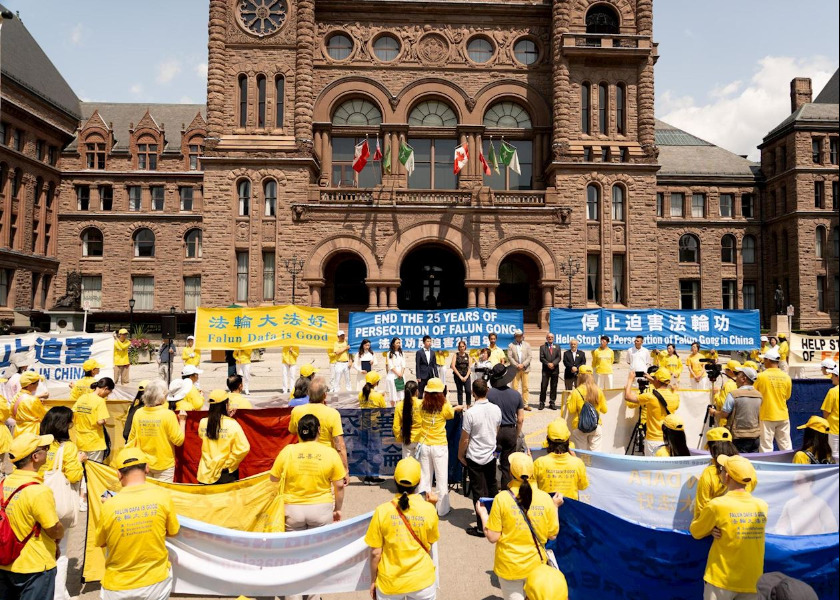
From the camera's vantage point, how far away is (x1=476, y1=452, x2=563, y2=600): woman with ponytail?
439 cm

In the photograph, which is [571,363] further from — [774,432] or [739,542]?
[739,542]

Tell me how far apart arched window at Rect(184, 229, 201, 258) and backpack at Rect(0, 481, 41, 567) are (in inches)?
1814

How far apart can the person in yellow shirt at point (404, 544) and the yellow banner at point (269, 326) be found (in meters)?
10.7

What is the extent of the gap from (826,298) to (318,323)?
45041 millimetres

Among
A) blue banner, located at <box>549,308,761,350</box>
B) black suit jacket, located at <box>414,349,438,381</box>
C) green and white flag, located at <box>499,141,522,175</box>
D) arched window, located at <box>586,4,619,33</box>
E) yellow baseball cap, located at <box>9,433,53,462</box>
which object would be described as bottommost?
black suit jacket, located at <box>414,349,438,381</box>

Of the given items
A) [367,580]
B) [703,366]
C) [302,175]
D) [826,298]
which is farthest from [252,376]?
[826,298]

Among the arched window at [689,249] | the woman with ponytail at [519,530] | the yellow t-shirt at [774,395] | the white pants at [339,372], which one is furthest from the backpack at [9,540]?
the arched window at [689,249]

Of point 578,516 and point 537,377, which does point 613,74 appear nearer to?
point 537,377

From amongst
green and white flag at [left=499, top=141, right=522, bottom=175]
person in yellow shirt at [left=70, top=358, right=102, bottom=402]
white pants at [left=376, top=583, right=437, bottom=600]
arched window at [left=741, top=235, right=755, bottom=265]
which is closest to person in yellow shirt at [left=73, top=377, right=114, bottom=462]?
person in yellow shirt at [left=70, top=358, right=102, bottom=402]

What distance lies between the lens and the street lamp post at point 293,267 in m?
29.7

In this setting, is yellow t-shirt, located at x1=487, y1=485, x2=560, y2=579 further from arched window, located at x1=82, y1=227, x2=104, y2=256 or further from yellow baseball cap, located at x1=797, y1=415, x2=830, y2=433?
arched window, located at x1=82, y1=227, x2=104, y2=256

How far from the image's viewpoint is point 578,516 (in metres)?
5.13

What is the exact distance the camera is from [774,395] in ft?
28.1

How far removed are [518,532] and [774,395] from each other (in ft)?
20.7
